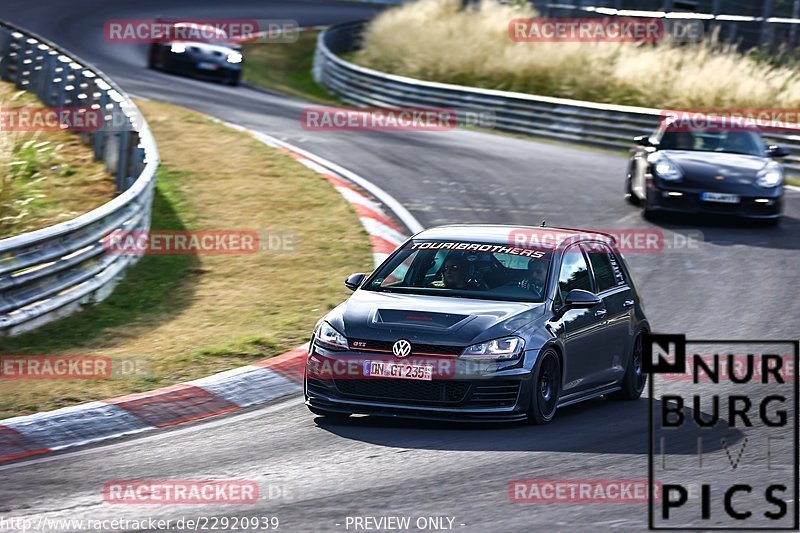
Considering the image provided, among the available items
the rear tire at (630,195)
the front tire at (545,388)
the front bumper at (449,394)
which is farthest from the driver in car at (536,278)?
the rear tire at (630,195)

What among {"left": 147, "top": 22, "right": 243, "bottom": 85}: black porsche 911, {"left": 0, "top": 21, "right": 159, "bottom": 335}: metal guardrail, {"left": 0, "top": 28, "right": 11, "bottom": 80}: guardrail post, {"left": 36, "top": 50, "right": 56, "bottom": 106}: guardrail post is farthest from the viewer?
{"left": 147, "top": 22, "right": 243, "bottom": 85}: black porsche 911

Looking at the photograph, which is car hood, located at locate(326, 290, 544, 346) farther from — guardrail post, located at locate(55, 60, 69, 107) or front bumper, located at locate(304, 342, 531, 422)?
guardrail post, located at locate(55, 60, 69, 107)

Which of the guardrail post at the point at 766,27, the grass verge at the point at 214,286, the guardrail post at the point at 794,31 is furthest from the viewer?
the guardrail post at the point at 766,27

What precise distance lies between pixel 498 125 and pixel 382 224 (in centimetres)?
1262

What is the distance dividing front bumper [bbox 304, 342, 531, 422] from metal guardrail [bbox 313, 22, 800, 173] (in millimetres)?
16580

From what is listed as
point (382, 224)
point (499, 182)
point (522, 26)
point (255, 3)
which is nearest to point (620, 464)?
point (382, 224)

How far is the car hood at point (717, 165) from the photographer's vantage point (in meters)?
18.1

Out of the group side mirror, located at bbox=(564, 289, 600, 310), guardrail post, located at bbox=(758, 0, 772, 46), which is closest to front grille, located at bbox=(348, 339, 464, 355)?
side mirror, located at bbox=(564, 289, 600, 310)

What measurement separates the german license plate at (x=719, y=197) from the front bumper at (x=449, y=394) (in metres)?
9.81

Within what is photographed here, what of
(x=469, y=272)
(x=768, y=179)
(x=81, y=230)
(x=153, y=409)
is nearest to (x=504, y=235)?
(x=469, y=272)

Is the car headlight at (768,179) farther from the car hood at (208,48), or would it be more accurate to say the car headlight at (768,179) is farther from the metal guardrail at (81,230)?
the car hood at (208,48)

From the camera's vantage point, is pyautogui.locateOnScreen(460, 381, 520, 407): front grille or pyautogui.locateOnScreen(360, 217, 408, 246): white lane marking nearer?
pyautogui.locateOnScreen(460, 381, 520, 407): front grille

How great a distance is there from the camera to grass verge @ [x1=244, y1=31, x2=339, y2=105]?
125 feet

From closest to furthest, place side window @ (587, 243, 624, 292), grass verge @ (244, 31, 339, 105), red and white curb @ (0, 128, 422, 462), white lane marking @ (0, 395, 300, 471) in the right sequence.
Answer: white lane marking @ (0, 395, 300, 471)
red and white curb @ (0, 128, 422, 462)
side window @ (587, 243, 624, 292)
grass verge @ (244, 31, 339, 105)
